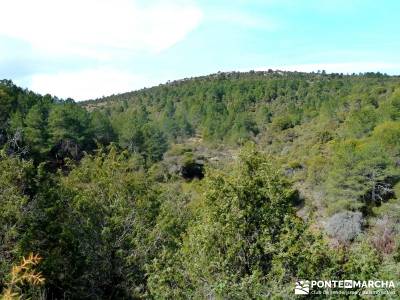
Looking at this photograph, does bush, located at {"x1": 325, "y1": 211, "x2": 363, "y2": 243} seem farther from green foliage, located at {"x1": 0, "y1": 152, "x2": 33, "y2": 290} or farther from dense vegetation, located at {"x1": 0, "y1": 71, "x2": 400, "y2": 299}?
green foliage, located at {"x1": 0, "y1": 152, "x2": 33, "y2": 290}

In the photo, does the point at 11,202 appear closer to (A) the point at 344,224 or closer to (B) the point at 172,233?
(B) the point at 172,233

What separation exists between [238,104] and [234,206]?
110 metres

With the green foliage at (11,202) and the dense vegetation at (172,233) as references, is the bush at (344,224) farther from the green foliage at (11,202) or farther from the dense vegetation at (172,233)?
the green foliage at (11,202)

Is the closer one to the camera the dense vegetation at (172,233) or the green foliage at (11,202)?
the dense vegetation at (172,233)

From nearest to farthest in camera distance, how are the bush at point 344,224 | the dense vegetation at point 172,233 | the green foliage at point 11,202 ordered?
the dense vegetation at point 172,233 → the green foliage at point 11,202 → the bush at point 344,224

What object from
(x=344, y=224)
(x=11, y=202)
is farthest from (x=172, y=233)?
(x=344, y=224)

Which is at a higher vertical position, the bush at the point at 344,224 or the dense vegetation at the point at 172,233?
the dense vegetation at the point at 172,233

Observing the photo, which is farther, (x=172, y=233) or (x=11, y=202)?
(x=172, y=233)

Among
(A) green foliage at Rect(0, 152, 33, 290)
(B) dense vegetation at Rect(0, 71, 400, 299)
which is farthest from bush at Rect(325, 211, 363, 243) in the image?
(A) green foliage at Rect(0, 152, 33, 290)

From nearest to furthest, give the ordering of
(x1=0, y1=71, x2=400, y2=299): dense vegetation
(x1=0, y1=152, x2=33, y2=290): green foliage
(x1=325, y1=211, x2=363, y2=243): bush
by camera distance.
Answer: (x1=0, y1=71, x2=400, y2=299): dense vegetation → (x1=0, y1=152, x2=33, y2=290): green foliage → (x1=325, y1=211, x2=363, y2=243): bush

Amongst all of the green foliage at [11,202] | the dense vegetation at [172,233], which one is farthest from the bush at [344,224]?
the green foliage at [11,202]

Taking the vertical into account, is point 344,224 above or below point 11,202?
below

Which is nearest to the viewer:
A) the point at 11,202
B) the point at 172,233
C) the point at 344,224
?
the point at 11,202

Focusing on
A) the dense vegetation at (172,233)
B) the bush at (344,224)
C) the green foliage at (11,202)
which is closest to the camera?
the dense vegetation at (172,233)
